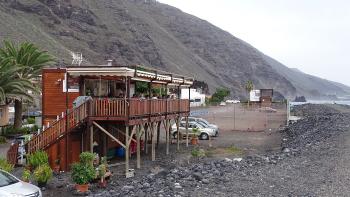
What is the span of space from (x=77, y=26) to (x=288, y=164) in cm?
15577

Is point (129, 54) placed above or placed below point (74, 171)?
above

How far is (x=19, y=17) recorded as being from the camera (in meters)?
135

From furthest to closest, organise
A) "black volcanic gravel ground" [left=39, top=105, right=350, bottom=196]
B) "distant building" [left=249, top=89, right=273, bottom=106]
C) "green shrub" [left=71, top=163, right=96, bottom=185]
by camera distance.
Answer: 1. "distant building" [left=249, top=89, right=273, bottom=106]
2. "green shrub" [left=71, top=163, right=96, bottom=185]
3. "black volcanic gravel ground" [left=39, top=105, right=350, bottom=196]

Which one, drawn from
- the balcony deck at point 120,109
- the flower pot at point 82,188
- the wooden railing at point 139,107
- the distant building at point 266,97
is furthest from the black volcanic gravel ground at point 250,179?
the distant building at point 266,97

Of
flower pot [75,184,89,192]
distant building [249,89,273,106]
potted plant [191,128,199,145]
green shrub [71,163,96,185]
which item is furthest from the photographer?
distant building [249,89,273,106]

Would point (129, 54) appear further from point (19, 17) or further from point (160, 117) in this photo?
point (160, 117)

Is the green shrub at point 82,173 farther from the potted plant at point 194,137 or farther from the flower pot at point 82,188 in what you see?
the potted plant at point 194,137

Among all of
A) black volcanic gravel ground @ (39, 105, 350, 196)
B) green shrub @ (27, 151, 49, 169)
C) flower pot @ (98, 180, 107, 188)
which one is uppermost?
green shrub @ (27, 151, 49, 169)

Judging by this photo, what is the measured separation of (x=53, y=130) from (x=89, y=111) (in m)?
1.96

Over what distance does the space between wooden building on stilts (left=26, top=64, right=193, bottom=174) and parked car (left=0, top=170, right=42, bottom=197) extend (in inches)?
342

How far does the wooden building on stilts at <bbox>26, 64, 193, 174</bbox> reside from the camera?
77.6 ft

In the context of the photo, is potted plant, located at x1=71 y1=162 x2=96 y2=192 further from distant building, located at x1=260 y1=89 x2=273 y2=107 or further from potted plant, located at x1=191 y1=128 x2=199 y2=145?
distant building, located at x1=260 y1=89 x2=273 y2=107

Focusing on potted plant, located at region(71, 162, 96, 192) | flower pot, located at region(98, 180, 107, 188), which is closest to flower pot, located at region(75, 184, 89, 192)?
potted plant, located at region(71, 162, 96, 192)

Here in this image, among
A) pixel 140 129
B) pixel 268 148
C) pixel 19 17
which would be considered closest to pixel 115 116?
pixel 140 129
